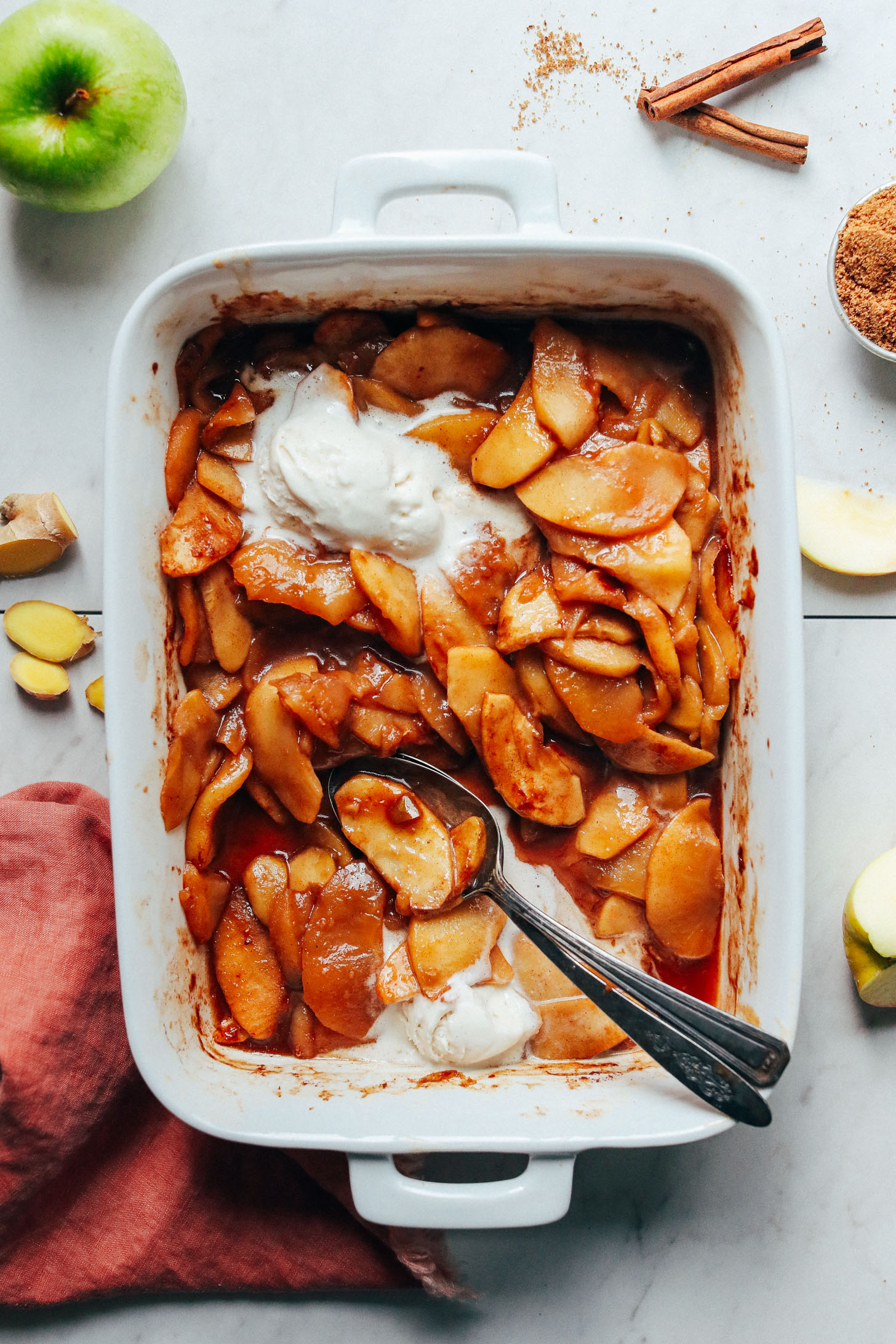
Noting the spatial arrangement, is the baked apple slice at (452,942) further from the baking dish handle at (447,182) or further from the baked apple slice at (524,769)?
the baking dish handle at (447,182)

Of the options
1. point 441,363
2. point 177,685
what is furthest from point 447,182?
point 177,685

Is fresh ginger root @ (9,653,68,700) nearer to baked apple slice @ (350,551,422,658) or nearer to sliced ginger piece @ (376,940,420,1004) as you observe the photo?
baked apple slice @ (350,551,422,658)

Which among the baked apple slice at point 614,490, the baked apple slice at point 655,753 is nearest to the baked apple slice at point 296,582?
the baked apple slice at point 614,490

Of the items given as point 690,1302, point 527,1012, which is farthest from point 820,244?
point 690,1302

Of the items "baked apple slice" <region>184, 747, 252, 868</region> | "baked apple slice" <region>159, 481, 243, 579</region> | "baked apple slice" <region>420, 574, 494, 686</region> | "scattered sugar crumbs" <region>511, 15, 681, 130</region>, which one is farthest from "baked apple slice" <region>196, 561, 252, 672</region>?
"scattered sugar crumbs" <region>511, 15, 681, 130</region>

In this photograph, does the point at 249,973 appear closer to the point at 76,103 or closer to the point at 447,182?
the point at 447,182
